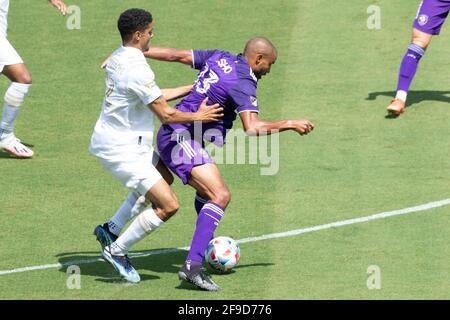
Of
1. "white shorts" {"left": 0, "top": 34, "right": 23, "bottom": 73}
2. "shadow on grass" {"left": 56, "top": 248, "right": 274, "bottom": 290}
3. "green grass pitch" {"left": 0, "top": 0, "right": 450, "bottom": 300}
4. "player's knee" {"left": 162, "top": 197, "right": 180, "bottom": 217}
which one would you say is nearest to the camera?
"player's knee" {"left": 162, "top": 197, "right": 180, "bottom": 217}

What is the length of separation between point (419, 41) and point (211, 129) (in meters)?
5.53

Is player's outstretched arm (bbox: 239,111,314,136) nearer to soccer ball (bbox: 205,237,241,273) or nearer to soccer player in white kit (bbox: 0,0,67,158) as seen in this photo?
soccer ball (bbox: 205,237,241,273)

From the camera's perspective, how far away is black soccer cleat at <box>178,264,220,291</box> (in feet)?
33.6

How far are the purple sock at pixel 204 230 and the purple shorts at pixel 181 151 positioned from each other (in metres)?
0.40

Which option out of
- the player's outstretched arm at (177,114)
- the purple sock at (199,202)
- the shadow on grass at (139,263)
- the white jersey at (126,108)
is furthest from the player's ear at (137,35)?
the shadow on grass at (139,263)

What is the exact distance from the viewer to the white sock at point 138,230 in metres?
10.4

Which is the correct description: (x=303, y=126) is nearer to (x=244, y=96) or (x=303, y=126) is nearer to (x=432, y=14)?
(x=244, y=96)

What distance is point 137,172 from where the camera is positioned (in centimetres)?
1040

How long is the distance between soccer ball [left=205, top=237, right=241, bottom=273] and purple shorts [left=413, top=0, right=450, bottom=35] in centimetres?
586

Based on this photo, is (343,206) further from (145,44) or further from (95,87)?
(95,87)

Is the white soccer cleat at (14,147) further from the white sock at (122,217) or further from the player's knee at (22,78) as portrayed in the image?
the white sock at (122,217)

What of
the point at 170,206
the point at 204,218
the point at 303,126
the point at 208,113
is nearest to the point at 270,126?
the point at 303,126

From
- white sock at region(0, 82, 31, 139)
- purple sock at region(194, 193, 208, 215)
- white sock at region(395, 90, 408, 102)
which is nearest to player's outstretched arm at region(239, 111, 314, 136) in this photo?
purple sock at region(194, 193, 208, 215)

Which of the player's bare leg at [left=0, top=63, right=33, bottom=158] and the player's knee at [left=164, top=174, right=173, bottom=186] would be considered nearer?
the player's knee at [left=164, top=174, right=173, bottom=186]
